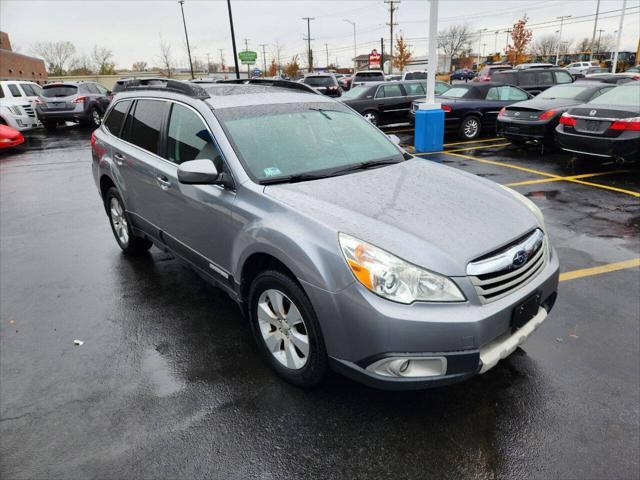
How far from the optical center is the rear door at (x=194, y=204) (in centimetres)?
323

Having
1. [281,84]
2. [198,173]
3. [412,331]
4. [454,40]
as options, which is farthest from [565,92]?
[454,40]

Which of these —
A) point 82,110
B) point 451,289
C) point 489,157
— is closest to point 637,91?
point 489,157

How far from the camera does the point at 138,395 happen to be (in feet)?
9.73

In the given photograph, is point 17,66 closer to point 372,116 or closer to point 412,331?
point 372,116

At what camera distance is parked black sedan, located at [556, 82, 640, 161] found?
25.2ft

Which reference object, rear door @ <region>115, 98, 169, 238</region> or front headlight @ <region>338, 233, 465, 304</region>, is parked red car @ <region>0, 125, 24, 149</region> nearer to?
rear door @ <region>115, 98, 169, 238</region>

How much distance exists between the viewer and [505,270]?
251 cm

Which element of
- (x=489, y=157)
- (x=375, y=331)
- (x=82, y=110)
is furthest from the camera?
(x=82, y=110)

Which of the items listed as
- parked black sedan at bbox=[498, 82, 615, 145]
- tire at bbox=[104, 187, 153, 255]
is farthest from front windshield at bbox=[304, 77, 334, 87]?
tire at bbox=[104, 187, 153, 255]

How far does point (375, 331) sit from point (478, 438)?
0.90 m

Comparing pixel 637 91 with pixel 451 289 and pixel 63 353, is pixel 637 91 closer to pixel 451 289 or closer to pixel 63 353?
pixel 451 289

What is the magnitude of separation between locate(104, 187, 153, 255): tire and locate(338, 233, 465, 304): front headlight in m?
3.48

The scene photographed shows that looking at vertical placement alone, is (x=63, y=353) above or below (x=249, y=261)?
below

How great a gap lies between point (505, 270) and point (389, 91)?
42.6 ft
